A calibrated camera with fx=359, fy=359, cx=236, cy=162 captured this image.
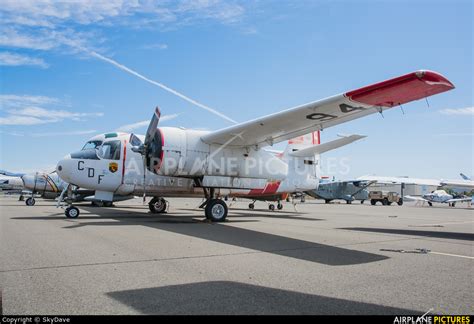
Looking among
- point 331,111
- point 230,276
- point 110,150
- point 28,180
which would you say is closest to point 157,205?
point 110,150

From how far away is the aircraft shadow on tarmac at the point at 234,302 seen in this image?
3373 mm

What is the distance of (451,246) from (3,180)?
35275mm

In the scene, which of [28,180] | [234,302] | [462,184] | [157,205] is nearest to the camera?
[234,302]

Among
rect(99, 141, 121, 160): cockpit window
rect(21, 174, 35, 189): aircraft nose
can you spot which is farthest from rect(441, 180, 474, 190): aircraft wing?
rect(21, 174, 35, 189): aircraft nose

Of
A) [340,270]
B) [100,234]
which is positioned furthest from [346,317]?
[100,234]

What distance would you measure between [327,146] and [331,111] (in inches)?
218

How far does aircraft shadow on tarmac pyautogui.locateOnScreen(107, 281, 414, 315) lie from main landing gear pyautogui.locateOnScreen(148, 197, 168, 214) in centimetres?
1500

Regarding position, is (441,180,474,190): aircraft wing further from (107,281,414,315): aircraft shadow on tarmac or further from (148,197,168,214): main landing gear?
(107,281,414,315): aircraft shadow on tarmac

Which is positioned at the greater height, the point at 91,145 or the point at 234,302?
the point at 91,145

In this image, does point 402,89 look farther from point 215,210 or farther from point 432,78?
point 215,210

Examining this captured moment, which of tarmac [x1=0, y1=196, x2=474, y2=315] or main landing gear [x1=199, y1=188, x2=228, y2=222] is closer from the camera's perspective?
tarmac [x1=0, y1=196, x2=474, y2=315]

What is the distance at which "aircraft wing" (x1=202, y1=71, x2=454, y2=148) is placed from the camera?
727 centimetres

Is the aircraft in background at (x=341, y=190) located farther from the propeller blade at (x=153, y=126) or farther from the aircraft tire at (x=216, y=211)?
the propeller blade at (x=153, y=126)

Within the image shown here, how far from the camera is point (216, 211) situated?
1287cm
